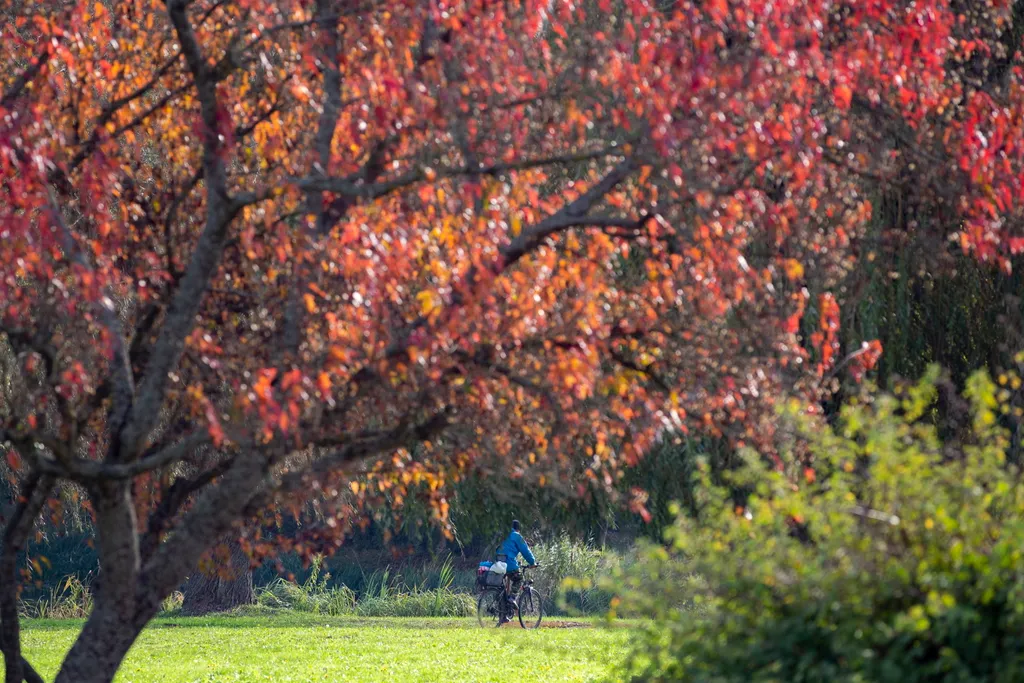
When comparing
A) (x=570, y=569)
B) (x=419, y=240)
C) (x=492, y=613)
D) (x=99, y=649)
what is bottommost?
(x=99, y=649)

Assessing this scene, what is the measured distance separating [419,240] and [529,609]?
20824 mm

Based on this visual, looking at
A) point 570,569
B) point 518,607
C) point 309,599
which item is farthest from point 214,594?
point 518,607

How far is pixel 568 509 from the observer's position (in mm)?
13242

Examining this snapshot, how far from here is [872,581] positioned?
4617 mm

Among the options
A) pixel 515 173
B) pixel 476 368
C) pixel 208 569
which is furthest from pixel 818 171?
pixel 208 569

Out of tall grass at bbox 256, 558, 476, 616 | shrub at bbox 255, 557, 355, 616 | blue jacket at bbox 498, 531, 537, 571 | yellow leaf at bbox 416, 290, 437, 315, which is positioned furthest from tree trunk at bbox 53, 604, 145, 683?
shrub at bbox 255, 557, 355, 616

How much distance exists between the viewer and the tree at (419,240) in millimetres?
5781

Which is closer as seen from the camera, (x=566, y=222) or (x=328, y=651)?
(x=566, y=222)

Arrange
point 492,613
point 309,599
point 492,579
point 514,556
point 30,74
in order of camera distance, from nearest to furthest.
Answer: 1. point 30,74
2. point 514,556
3. point 492,579
4. point 492,613
5. point 309,599

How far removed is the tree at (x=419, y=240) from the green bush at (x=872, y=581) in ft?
3.47

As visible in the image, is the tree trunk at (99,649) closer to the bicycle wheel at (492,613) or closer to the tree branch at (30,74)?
the tree branch at (30,74)

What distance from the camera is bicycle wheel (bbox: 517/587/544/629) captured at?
25172mm

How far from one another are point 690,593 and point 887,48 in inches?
120

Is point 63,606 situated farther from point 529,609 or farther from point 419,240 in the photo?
point 419,240
